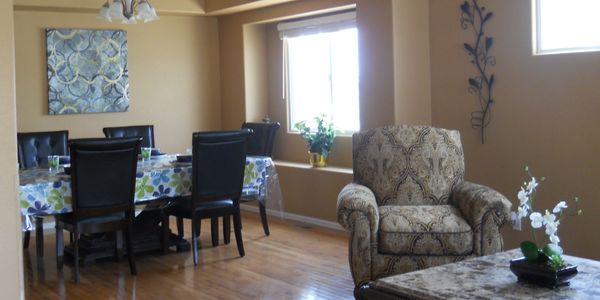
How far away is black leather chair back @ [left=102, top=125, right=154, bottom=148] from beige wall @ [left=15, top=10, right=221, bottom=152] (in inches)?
32.4

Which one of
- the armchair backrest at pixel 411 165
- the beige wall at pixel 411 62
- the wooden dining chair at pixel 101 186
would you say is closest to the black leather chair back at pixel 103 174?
the wooden dining chair at pixel 101 186

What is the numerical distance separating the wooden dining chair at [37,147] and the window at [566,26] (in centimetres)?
381

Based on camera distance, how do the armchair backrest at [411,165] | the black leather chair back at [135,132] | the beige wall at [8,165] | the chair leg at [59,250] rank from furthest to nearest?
the black leather chair back at [135,132] < the chair leg at [59,250] < the armchair backrest at [411,165] < the beige wall at [8,165]

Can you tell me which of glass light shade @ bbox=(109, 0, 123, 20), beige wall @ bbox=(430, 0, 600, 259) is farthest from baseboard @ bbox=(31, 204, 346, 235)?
glass light shade @ bbox=(109, 0, 123, 20)

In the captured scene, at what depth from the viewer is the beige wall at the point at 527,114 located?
4434mm

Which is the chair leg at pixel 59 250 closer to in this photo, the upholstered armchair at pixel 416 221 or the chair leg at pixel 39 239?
the chair leg at pixel 39 239

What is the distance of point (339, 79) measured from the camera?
671cm

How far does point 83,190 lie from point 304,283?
157 cm

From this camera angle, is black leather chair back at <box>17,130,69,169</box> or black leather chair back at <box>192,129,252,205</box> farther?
black leather chair back at <box>17,130,69,169</box>

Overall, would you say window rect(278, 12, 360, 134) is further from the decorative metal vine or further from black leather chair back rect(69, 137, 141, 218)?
black leather chair back rect(69, 137, 141, 218)

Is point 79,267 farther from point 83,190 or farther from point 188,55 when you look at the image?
point 188,55

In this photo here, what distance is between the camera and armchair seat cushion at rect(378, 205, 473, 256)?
12.3 ft

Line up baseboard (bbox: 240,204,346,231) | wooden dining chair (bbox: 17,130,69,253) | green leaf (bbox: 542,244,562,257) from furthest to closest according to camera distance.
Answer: baseboard (bbox: 240,204,346,231) < wooden dining chair (bbox: 17,130,69,253) < green leaf (bbox: 542,244,562,257)

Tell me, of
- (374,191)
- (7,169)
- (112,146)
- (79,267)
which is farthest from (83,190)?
(374,191)
